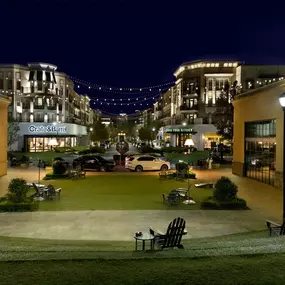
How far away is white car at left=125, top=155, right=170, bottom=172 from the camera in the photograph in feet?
111

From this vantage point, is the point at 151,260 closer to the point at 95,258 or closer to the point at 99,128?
the point at 95,258

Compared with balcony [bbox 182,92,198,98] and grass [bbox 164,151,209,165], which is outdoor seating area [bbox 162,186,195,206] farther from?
balcony [bbox 182,92,198,98]

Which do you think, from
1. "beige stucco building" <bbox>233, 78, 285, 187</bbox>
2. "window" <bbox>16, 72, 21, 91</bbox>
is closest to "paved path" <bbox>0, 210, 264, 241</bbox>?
"beige stucco building" <bbox>233, 78, 285, 187</bbox>

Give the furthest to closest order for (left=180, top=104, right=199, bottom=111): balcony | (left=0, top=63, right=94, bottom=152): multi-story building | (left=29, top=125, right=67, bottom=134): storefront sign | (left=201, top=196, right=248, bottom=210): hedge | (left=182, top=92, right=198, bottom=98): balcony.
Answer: (left=180, top=104, right=199, bottom=111): balcony, (left=182, top=92, right=198, bottom=98): balcony, (left=0, top=63, right=94, bottom=152): multi-story building, (left=29, top=125, right=67, bottom=134): storefront sign, (left=201, top=196, right=248, bottom=210): hedge

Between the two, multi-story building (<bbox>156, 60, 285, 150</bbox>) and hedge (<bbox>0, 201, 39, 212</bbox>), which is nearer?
hedge (<bbox>0, 201, 39, 212</bbox>)

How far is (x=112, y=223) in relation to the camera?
13969mm

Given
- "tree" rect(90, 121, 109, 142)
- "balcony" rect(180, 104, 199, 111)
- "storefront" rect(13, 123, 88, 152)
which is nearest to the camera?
"storefront" rect(13, 123, 88, 152)

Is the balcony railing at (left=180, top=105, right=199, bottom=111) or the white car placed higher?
the balcony railing at (left=180, top=105, right=199, bottom=111)

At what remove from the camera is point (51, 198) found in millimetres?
19031

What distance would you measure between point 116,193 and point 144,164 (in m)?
12.9

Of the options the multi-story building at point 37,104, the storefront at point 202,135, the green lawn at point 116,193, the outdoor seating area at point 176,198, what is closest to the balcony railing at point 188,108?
the storefront at point 202,135

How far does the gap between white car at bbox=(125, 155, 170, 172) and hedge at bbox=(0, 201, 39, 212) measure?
58.1 feet

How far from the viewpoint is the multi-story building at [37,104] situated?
6450cm

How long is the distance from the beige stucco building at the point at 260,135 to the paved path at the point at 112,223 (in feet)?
31.5
